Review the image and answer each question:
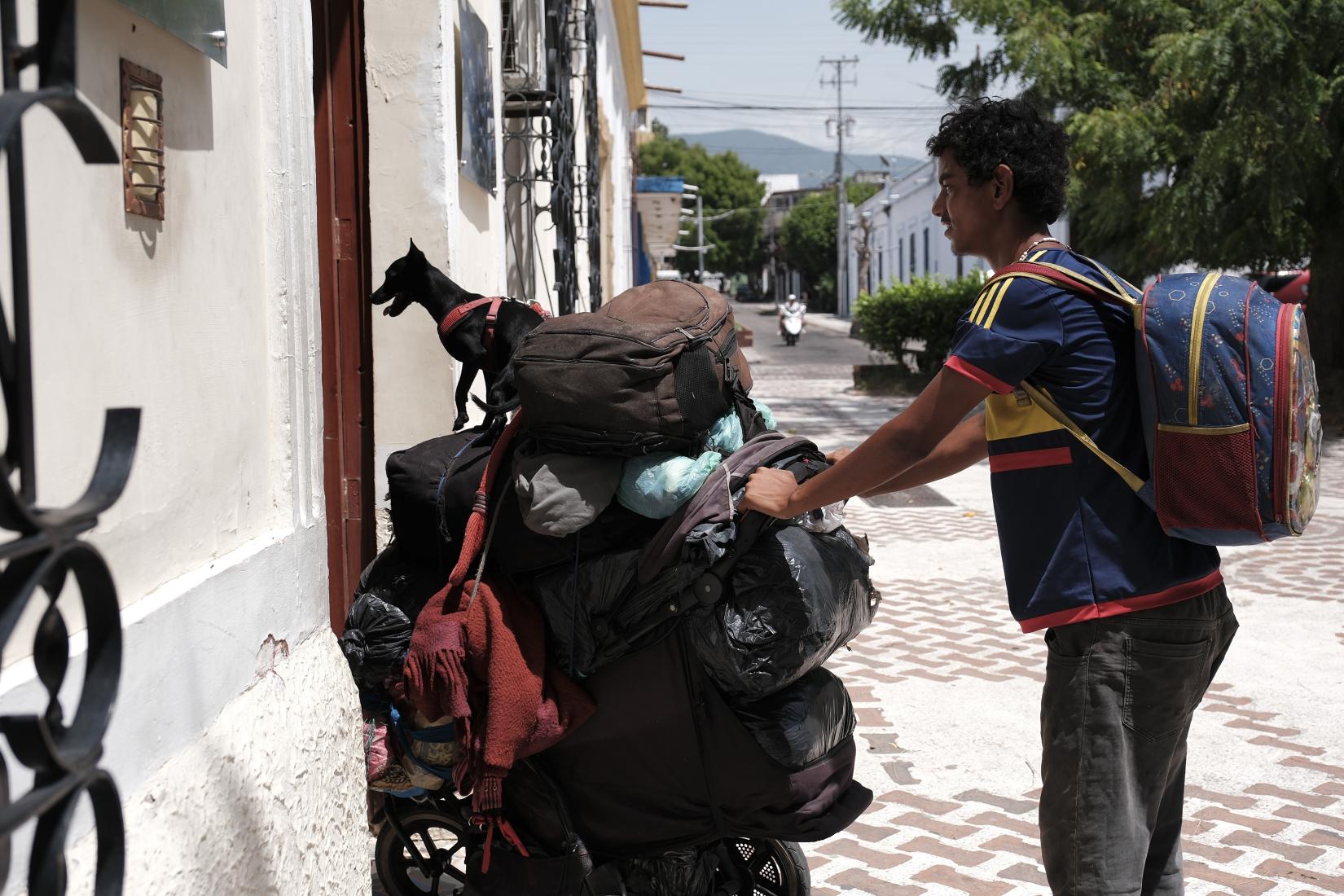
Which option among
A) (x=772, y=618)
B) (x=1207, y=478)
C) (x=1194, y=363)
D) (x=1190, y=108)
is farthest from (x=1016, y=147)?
(x=1190, y=108)

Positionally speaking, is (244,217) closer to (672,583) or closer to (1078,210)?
(672,583)

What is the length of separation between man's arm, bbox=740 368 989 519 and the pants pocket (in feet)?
1.75

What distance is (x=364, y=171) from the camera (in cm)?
455

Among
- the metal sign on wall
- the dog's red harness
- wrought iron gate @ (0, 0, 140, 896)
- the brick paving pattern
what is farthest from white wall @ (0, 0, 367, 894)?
the brick paving pattern

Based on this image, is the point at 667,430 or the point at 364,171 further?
the point at 364,171

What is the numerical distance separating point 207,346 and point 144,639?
1.98 feet

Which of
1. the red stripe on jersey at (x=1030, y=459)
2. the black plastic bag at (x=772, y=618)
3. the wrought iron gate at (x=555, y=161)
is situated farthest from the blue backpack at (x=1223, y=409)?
the wrought iron gate at (x=555, y=161)

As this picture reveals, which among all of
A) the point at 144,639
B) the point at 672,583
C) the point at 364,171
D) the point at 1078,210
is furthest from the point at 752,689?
the point at 1078,210

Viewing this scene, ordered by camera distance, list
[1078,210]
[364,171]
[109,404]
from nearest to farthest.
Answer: [109,404] → [364,171] → [1078,210]

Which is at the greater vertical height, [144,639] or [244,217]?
[244,217]

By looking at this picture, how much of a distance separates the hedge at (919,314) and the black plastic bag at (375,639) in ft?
57.3

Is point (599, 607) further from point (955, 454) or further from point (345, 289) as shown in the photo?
point (345, 289)

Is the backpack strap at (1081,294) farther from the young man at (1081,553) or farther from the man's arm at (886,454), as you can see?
the man's arm at (886,454)

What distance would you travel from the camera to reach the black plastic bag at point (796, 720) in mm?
2734
